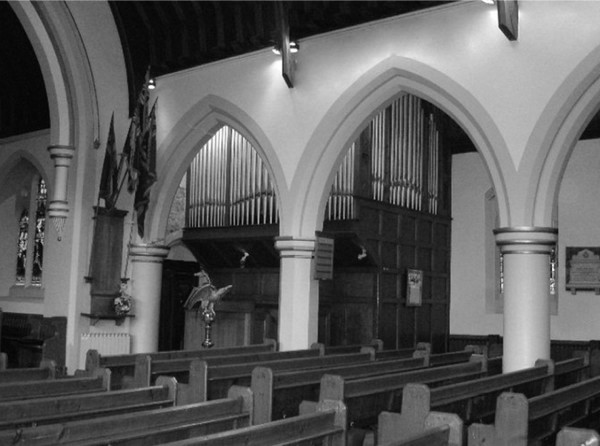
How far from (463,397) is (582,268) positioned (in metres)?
6.50

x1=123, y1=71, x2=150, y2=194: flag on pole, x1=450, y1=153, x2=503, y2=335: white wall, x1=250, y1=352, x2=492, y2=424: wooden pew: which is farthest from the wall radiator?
x1=450, y1=153, x2=503, y2=335: white wall

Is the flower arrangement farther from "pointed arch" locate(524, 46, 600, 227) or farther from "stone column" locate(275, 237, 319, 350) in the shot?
"pointed arch" locate(524, 46, 600, 227)

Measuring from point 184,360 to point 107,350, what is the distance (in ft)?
10.7

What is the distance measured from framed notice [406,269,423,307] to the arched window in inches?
233

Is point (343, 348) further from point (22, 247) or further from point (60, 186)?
point (22, 247)

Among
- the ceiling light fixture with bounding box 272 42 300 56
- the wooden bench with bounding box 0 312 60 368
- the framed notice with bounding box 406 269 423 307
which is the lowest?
the wooden bench with bounding box 0 312 60 368

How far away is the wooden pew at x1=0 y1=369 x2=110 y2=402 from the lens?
473 centimetres

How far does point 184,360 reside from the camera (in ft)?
21.4

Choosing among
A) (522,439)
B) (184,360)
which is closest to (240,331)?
(184,360)

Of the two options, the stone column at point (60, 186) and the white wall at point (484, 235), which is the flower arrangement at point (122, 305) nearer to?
the stone column at point (60, 186)

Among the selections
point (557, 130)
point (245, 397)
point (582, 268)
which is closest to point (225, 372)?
point (245, 397)

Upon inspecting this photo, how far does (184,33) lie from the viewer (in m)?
9.59

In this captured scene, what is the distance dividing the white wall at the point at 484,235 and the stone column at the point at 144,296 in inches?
181

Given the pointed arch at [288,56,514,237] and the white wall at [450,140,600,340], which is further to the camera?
the white wall at [450,140,600,340]
